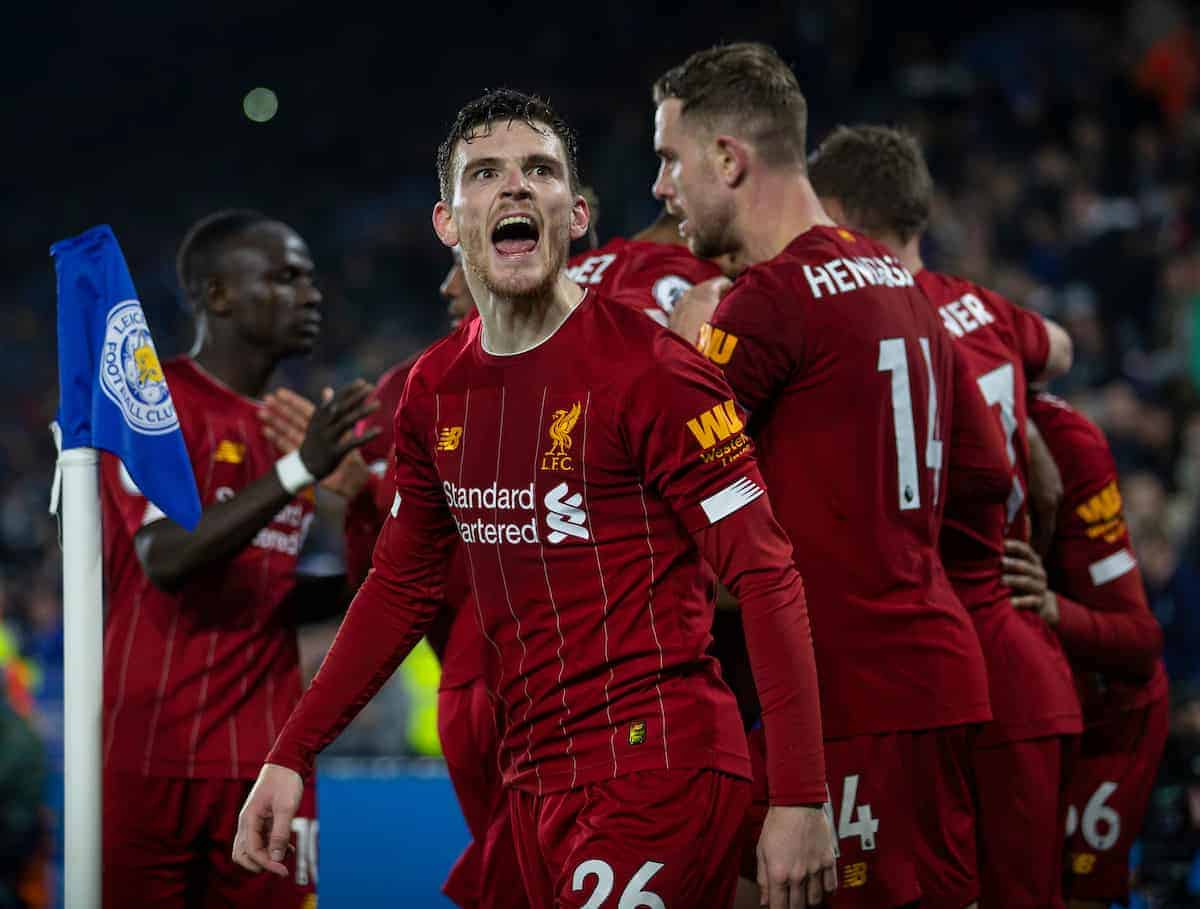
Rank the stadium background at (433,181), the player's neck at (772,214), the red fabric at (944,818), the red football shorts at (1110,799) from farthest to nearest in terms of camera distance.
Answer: the stadium background at (433,181) → the red football shorts at (1110,799) → the player's neck at (772,214) → the red fabric at (944,818)

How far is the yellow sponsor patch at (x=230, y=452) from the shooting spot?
4246mm

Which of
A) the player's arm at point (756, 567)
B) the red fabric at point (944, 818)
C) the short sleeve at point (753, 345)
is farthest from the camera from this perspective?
the red fabric at point (944, 818)

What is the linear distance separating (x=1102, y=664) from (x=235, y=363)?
9.05 ft

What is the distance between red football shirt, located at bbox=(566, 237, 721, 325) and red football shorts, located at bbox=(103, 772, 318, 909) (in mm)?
1656

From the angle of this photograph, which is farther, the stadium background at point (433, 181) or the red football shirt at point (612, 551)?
the stadium background at point (433, 181)

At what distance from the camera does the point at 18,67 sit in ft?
67.4

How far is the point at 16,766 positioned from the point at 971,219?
25.0 ft

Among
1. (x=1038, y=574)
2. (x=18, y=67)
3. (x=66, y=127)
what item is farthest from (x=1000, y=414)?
(x=18, y=67)

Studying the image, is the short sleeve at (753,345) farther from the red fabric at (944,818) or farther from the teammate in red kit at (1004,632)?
the red fabric at (944,818)

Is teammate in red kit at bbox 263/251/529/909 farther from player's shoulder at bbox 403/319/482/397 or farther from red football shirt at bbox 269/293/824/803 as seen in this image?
red football shirt at bbox 269/293/824/803

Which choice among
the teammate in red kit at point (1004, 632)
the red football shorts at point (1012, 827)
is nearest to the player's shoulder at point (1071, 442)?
the teammate in red kit at point (1004, 632)

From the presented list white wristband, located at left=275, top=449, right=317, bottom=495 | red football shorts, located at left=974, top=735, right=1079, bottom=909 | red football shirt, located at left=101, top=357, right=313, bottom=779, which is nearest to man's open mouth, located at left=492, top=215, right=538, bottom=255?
white wristband, located at left=275, top=449, right=317, bottom=495

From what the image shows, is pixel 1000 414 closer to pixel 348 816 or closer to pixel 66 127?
pixel 348 816

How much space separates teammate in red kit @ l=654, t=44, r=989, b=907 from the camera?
3.25 m
